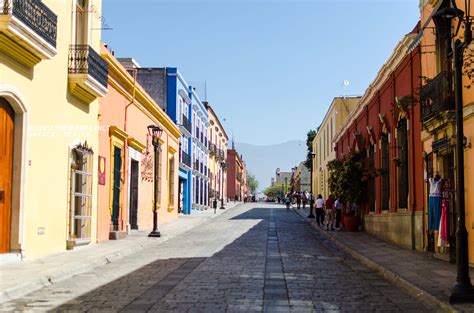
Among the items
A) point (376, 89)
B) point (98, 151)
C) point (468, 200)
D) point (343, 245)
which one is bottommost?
point (343, 245)

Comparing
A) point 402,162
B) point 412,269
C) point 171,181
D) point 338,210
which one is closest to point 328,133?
point 171,181

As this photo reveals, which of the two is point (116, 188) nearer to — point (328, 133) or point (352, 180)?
point (352, 180)

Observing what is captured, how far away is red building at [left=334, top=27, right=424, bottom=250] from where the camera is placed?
15.3m

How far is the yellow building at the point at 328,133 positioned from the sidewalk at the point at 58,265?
Answer: 1830 cm

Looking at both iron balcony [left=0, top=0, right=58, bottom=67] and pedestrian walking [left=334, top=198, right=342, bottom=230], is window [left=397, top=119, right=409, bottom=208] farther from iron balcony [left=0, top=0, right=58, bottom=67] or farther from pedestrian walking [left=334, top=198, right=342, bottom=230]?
iron balcony [left=0, top=0, right=58, bottom=67]

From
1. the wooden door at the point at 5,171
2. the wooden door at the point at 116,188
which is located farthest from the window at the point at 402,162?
the wooden door at the point at 5,171

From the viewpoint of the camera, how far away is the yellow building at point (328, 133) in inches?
1437

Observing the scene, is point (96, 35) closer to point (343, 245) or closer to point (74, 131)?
A: point (74, 131)

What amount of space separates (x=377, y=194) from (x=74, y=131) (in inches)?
443

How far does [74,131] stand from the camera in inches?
578

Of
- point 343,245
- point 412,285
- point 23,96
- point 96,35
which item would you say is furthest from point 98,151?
point 412,285

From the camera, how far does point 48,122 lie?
42.4 ft

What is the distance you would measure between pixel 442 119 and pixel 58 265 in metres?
8.43

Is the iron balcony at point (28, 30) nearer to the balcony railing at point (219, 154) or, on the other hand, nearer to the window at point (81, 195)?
the window at point (81, 195)
